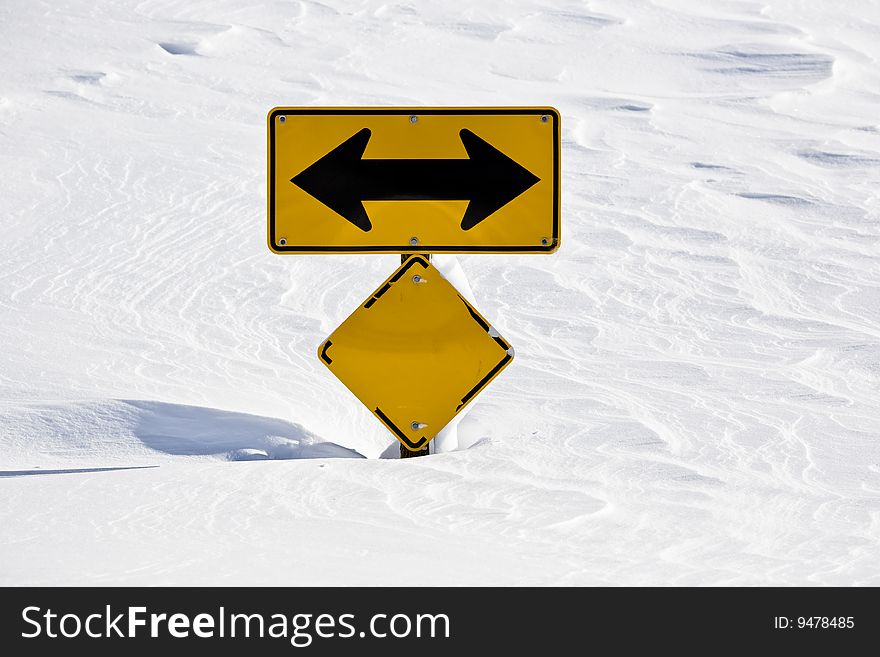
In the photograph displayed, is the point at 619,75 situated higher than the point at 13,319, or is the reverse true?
the point at 619,75

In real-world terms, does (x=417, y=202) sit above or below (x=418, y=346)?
above

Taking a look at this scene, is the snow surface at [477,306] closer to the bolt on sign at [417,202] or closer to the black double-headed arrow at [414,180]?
the bolt on sign at [417,202]

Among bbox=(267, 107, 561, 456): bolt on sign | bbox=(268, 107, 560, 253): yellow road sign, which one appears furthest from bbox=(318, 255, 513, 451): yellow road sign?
bbox=(268, 107, 560, 253): yellow road sign

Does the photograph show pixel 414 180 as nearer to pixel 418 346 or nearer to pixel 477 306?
pixel 418 346

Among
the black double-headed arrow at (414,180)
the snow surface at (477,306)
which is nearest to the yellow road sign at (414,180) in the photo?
the black double-headed arrow at (414,180)

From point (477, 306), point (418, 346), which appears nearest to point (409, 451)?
point (418, 346)

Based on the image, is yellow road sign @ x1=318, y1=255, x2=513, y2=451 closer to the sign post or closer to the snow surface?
the sign post

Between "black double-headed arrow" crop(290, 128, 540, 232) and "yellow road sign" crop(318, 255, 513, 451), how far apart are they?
0.17 meters

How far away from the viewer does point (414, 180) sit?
2867 mm

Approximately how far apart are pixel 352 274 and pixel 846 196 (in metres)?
2.61

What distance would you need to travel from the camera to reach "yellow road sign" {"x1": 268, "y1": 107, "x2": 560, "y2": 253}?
2.85 meters

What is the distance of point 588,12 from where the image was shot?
956cm

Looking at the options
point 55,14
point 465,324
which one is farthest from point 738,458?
point 55,14

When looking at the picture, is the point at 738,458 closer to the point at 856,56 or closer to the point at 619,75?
the point at 619,75
